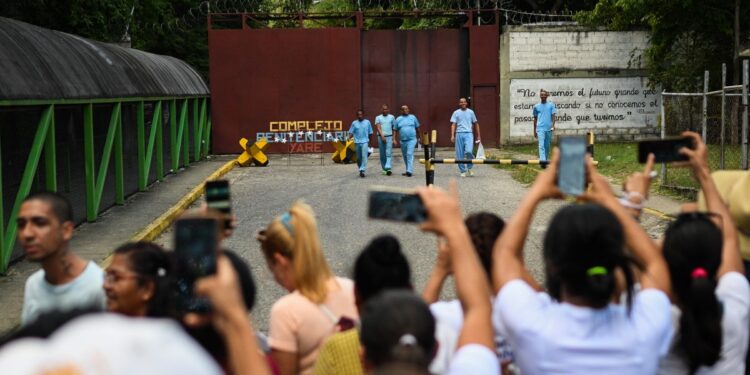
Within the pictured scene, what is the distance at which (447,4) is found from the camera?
37.0 meters

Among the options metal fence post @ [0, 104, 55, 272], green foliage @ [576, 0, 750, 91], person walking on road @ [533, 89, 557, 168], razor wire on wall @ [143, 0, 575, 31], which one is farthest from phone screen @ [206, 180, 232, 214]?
razor wire on wall @ [143, 0, 575, 31]

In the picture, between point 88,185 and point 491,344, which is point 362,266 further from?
point 88,185

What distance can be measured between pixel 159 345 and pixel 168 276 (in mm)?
1856

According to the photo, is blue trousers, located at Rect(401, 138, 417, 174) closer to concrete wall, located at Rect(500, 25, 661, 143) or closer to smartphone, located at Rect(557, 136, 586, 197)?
concrete wall, located at Rect(500, 25, 661, 143)

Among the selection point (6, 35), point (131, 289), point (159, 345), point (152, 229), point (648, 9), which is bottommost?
point (152, 229)

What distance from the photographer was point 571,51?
31.4 metres

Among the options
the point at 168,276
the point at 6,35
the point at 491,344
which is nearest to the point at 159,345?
the point at 491,344

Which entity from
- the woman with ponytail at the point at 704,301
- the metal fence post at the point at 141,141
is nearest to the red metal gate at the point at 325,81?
the metal fence post at the point at 141,141

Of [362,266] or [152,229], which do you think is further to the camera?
[152,229]

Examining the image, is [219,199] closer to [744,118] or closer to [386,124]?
[744,118]

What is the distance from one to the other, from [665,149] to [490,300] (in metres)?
1.20

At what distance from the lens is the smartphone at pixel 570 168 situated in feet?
11.4

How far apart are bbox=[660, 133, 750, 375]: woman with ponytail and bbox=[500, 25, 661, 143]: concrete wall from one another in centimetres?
2777

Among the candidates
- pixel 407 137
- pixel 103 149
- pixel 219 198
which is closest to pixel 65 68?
pixel 103 149
